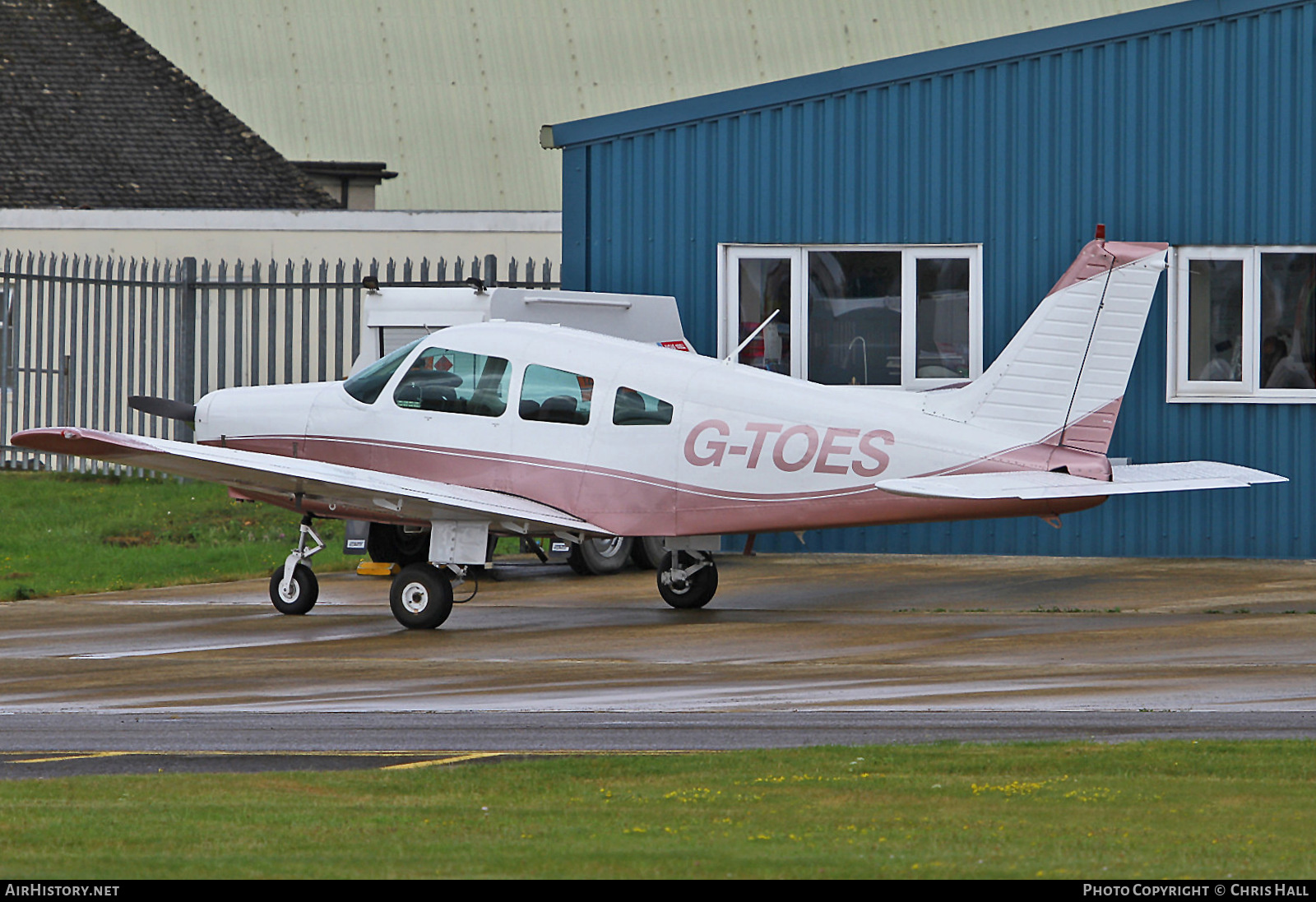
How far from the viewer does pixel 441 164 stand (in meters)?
35.9

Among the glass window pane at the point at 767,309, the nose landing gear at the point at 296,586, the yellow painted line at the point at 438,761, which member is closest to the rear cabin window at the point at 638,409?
the nose landing gear at the point at 296,586

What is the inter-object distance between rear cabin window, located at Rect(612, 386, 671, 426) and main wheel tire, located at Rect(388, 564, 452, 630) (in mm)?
1869

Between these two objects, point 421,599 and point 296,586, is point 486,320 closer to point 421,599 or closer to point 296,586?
point 296,586

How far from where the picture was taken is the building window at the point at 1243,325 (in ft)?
61.3

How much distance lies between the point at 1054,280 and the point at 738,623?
5.78 meters

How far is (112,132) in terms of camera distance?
35.7 metres

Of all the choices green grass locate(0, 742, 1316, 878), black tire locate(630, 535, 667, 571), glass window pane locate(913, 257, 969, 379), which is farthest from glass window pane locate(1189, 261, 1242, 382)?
green grass locate(0, 742, 1316, 878)

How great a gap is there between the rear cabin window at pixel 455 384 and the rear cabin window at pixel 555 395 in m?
0.20

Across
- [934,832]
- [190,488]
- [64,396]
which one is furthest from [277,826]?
[64,396]

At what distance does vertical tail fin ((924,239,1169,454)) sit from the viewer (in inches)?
569

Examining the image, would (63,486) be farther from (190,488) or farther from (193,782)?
(193,782)

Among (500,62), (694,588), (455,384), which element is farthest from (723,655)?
(500,62)

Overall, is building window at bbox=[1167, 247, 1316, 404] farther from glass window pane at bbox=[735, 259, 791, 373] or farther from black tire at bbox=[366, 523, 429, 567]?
black tire at bbox=[366, 523, 429, 567]

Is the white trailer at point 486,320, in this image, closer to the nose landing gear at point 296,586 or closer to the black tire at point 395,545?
the black tire at point 395,545
